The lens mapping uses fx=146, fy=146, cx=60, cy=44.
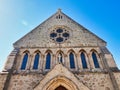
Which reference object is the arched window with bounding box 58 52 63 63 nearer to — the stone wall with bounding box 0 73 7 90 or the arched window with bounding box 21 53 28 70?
the arched window with bounding box 21 53 28 70

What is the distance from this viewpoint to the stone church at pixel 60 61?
1269 centimetres

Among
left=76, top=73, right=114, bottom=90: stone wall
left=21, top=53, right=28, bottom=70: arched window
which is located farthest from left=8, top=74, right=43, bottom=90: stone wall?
left=76, top=73, right=114, bottom=90: stone wall

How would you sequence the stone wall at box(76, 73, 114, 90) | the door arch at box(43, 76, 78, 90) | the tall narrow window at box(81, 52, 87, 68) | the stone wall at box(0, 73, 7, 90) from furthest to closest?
the tall narrow window at box(81, 52, 87, 68) → the stone wall at box(76, 73, 114, 90) → the stone wall at box(0, 73, 7, 90) → the door arch at box(43, 76, 78, 90)

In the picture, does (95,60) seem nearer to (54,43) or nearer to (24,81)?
(54,43)

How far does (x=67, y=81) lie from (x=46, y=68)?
3.13 m

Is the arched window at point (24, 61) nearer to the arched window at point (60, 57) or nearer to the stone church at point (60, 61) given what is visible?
the stone church at point (60, 61)

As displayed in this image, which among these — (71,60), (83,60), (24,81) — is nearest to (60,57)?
(71,60)

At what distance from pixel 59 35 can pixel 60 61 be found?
13.9 feet

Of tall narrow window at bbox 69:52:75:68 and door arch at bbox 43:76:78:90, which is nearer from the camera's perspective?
door arch at bbox 43:76:78:90

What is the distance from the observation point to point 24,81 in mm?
13328

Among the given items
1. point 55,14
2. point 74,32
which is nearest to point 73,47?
point 74,32

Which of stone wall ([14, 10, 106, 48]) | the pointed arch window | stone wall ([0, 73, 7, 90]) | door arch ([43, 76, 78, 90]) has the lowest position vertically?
door arch ([43, 76, 78, 90])

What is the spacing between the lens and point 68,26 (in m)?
19.2

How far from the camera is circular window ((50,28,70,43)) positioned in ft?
57.3
